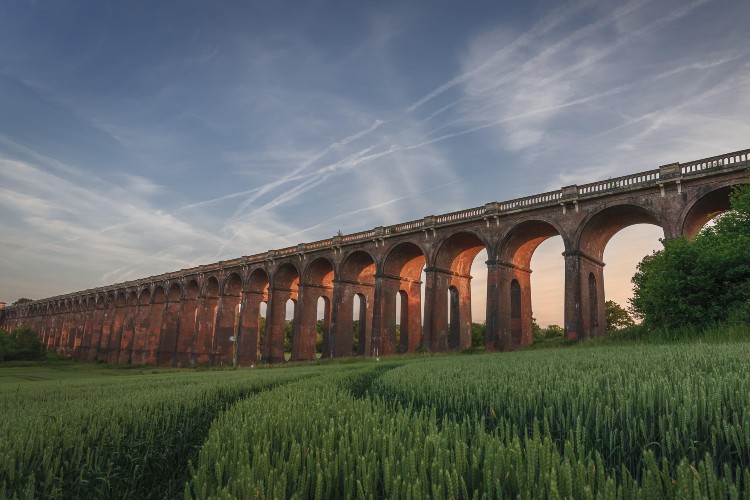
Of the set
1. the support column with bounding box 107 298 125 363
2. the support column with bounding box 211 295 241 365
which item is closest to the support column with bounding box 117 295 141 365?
the support column with bounding box 107 298 125 363

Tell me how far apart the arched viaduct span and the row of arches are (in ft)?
0.35

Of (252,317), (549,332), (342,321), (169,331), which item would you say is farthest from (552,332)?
(169,331)

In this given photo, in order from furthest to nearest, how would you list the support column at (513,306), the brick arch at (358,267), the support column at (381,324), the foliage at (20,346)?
the foliage at (20,346), the brick arch at (358,267), the support column at (381,324), the support column at (513,306)

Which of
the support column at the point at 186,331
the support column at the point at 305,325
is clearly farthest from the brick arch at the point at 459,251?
the support column at the point at 186,331

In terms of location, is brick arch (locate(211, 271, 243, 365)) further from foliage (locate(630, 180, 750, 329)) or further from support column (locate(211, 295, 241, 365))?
foliage (locate(630, 180, 750, 329))

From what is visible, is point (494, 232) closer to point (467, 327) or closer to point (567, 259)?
point (567, 259)

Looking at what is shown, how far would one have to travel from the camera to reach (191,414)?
207 inches

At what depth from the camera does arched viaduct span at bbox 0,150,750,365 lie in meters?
26.0

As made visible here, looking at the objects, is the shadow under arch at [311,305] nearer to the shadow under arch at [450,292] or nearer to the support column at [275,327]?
the support column at [275,327]

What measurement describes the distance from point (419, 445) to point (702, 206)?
28.9 metres

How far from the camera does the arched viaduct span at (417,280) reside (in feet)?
85.1

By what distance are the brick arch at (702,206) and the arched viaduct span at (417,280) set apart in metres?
0.07

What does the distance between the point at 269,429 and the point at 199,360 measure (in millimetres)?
57118

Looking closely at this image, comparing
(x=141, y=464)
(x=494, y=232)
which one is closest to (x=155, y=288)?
(x=494, y=232)
